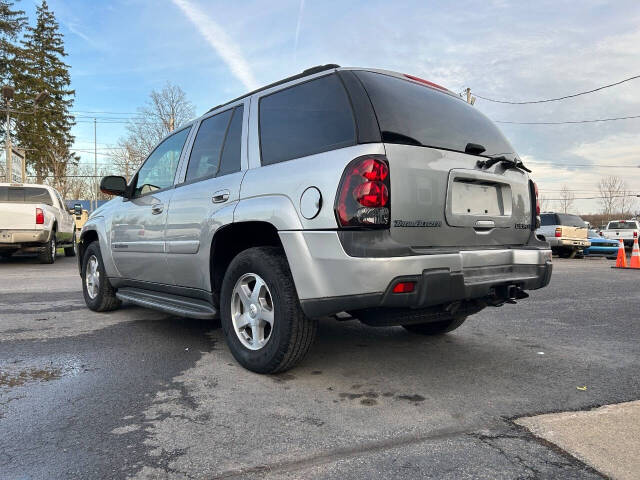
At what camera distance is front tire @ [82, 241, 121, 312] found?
5.36 m

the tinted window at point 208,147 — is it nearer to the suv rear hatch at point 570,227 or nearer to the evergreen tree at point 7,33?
the suv rear hatch at point 570,227

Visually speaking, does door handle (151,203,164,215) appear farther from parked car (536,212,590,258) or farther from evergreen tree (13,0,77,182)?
evergreen tree (13,0,77,182)

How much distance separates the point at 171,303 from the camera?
4.07 meters

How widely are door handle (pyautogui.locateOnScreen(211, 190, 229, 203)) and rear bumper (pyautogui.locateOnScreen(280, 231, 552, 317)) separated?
761 millimetres

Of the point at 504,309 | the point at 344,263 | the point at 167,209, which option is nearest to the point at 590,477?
the point at 344,263

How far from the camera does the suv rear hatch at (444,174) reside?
2777mm

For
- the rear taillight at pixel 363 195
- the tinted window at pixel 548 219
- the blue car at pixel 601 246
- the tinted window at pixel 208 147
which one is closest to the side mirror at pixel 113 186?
the tinted window at pixel 208 147

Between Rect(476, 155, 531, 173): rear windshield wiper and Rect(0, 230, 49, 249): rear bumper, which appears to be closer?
Rect(476, 155, 531, 173): rear windshield wiper

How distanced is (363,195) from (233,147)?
145 centimetres

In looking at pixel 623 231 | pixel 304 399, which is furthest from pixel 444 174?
pixel 623 231

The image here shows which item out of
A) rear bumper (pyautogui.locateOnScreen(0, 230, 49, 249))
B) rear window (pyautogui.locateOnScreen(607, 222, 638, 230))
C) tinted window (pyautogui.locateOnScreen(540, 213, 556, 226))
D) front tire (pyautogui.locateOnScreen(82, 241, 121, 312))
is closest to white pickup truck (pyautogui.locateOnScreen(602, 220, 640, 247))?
rear window (pyautogui.locateOnScreen(607, 222, 638, 230))

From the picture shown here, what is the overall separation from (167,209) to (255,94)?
4.25 feet

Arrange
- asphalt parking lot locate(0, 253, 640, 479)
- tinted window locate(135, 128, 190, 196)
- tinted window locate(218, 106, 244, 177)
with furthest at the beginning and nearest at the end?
tinted window locate(135, 128, 190, 196), tinted window locate(218, 106, 244, 177), asphalt parking lot locate(0, 253, 640, 479)

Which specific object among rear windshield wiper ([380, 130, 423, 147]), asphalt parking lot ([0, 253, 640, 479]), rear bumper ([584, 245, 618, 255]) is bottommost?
rear bumper ([584, 245, 618, 255])
